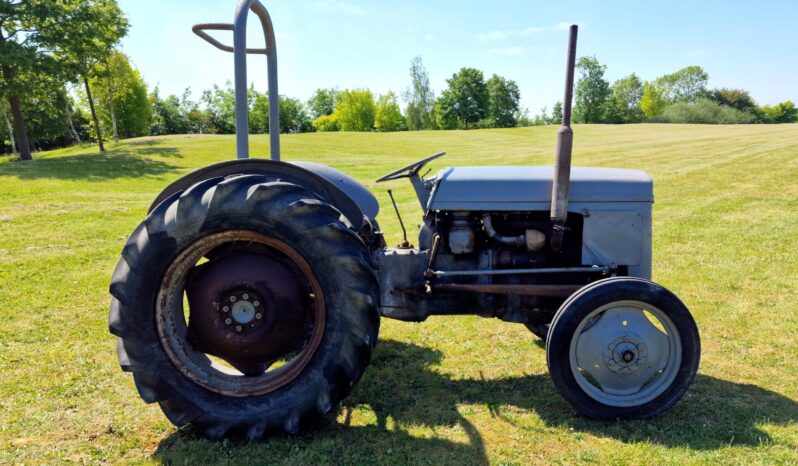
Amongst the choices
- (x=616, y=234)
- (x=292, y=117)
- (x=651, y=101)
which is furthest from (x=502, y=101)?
(x=616, y=234)

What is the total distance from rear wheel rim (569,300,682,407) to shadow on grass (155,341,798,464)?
17 centimetres

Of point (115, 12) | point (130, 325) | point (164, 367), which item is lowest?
point (164, 367)

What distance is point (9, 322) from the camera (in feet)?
17.3

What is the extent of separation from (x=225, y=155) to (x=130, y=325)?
95.2ft

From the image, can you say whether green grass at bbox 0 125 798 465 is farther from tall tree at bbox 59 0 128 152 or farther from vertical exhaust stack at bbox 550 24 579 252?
tall tree at bbox 59 0 128 152

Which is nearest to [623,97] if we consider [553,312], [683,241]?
[683,241]

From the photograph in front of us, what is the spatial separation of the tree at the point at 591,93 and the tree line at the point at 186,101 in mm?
128

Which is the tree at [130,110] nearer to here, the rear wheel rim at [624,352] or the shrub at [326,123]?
the shrub at [326,123]

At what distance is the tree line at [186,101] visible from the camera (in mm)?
24953

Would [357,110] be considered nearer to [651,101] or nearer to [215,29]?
[651,101]

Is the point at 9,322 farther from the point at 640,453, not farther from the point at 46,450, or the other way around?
the point at 640,453

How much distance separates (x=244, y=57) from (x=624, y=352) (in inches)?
110

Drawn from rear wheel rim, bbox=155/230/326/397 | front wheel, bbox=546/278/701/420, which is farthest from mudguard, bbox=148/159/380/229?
front wheel, bbox=546/278/701/420

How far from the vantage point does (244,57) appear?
332 cm
